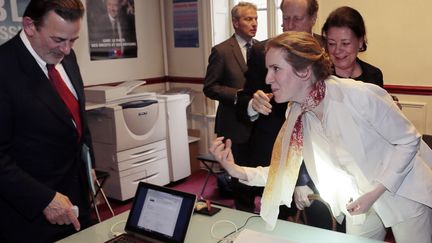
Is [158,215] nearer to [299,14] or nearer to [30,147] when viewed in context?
[30,147]

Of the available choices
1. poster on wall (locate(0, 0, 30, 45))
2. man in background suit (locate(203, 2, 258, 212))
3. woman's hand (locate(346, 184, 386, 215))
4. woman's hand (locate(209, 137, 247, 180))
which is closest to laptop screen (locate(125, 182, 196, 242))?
woman's hand (locate(209, 137, 247, 180))

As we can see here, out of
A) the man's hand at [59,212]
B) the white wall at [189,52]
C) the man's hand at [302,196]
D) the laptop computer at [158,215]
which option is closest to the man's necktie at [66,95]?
the man's hand at [59,212]

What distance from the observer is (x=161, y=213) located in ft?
5.23

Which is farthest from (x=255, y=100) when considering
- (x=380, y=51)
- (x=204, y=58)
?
(x=204, y=58)

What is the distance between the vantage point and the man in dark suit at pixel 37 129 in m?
1.61

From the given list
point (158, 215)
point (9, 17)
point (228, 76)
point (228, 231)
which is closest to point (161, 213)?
point (158, 215)

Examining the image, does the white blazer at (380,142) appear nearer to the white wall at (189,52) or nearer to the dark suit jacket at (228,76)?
the dark suit jacket at (228,76)

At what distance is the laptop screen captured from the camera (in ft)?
5.03

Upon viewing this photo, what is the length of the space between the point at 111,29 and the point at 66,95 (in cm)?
270

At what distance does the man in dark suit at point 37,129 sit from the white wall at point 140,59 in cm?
245

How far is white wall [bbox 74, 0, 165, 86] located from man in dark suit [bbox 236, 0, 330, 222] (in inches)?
94.4

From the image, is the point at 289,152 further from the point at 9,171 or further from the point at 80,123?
the point at 9,171

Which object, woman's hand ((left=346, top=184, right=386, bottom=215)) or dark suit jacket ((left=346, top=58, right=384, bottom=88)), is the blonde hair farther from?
dark suit jacket ((left=346, top=58, right=384, bottom=88))

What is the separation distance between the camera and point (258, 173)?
170 cm
